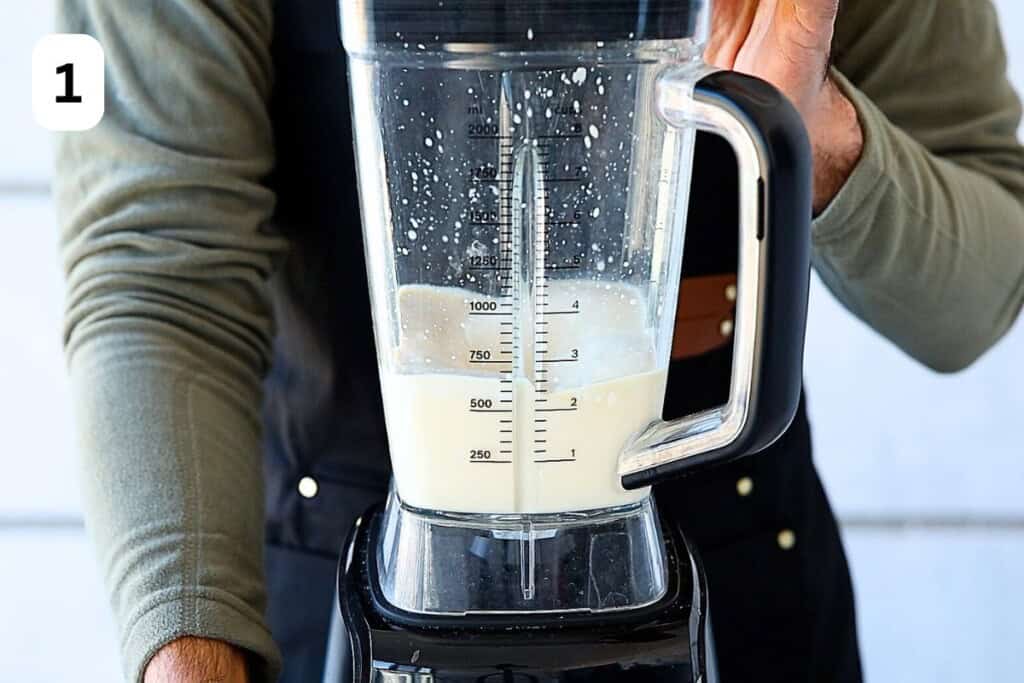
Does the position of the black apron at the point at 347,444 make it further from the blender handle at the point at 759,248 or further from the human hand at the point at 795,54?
the blender handle at the point at 759,248

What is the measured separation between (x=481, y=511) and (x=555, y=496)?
0.03 metres

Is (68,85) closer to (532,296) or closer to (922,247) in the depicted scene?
(532,296)

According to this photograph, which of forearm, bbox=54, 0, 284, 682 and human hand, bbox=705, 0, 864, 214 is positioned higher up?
human hand, bbox=705, 0, 864, 214

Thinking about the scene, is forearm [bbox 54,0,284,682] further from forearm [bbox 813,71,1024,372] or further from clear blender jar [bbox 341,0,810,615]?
forearm [bbox 813,71,1024,372]

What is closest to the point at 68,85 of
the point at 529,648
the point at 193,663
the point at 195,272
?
the point at 195,272

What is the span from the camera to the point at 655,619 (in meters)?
0.50

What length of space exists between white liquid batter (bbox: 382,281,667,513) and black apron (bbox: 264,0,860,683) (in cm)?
27

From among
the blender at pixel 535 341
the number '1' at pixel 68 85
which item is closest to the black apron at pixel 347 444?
the number '1' at pixel 68 85

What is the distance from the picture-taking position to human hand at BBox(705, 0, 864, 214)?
1.82 ft

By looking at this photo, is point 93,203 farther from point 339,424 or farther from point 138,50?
point 339,424

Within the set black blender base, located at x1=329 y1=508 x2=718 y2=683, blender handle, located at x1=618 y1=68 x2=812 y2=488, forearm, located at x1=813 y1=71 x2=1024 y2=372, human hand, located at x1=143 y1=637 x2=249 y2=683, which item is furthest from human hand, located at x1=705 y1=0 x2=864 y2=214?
human hand, located at x1=143 y1=637 x2=249 y2=683

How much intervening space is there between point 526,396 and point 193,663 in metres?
0.22

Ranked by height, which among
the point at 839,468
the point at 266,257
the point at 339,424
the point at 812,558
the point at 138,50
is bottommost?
the point at 839,468

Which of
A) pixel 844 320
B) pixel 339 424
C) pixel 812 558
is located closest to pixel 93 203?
pixel 339 424
